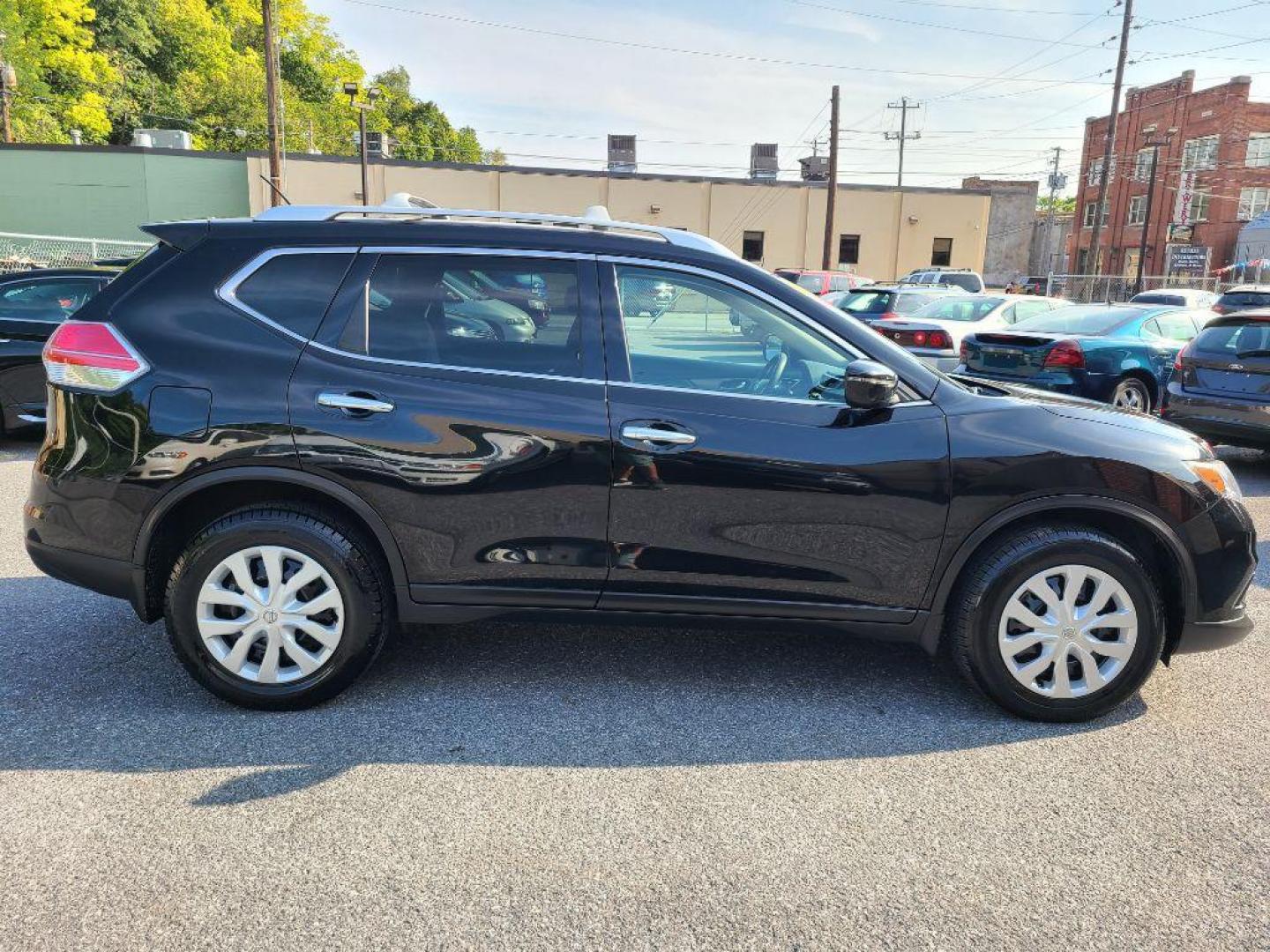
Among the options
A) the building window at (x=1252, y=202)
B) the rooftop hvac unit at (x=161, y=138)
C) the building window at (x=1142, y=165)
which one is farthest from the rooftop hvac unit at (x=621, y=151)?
the building window at (x=1252, y=202)

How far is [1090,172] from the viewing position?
59.3 meters

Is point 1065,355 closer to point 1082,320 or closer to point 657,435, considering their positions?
point 1082,320

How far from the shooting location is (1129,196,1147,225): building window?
57.1 meters

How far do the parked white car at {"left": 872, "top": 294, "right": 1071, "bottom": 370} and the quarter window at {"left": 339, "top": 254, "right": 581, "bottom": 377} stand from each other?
9.03m

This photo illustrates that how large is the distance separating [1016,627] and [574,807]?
1789 millimetres

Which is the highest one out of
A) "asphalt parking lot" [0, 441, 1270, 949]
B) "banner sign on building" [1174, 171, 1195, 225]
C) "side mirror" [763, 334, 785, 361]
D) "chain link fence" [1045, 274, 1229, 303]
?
"banner sign on building" [1174, 171, 1195, 225]

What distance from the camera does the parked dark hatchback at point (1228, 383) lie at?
7961 millimetres

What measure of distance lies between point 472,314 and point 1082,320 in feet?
30.7

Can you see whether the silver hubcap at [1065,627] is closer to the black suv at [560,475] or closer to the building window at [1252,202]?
the black suv at [560,475]

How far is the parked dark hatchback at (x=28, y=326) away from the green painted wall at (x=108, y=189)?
118 feet

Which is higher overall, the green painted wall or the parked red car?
the green painted wall

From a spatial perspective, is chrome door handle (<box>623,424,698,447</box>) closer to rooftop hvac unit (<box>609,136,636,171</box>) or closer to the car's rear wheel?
the car's rear wheel

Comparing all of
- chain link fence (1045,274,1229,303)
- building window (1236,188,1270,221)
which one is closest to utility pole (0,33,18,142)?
chain link fence (1045,274,1229,303)

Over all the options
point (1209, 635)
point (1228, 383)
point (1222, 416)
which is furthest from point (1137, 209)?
point (1209, 635)
